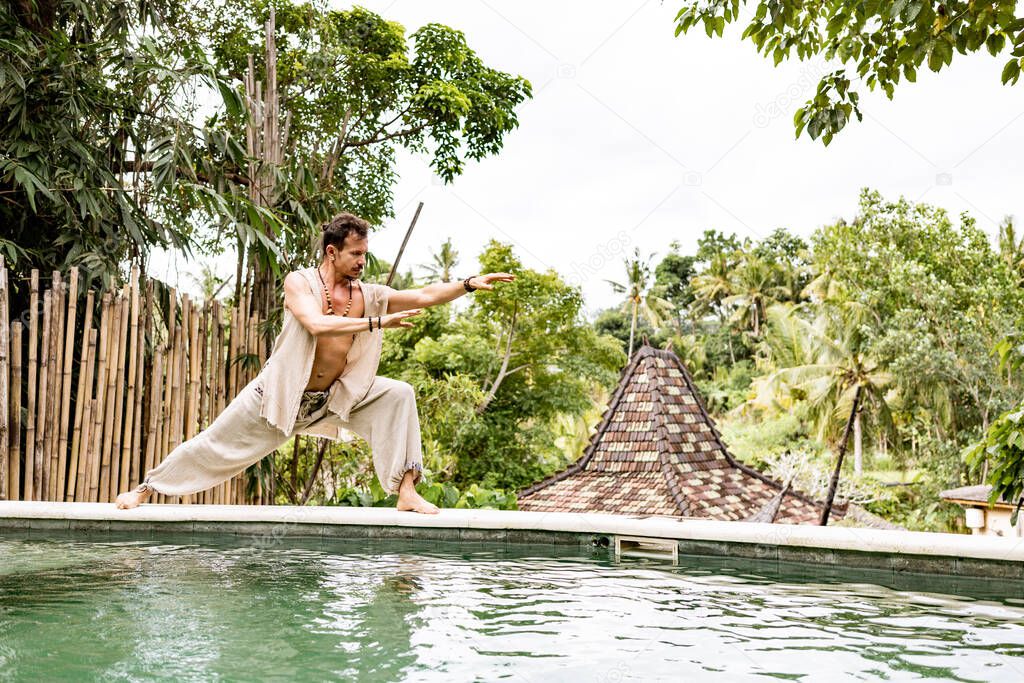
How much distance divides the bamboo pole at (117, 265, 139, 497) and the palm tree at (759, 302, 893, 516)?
59.1 ft

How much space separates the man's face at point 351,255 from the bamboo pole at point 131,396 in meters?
2.14

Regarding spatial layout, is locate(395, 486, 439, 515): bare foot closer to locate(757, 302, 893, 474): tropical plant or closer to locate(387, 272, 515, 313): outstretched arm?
locate(387, 272, 515, 313): outstretched arm

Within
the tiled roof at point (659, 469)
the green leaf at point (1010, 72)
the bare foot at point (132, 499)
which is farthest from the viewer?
the tiled roof at point (659, 469)

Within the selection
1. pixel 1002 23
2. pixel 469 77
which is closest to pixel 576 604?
pixel 1002 23

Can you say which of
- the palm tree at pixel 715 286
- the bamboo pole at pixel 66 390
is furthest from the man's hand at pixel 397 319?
the palm tree at pixel 715 286

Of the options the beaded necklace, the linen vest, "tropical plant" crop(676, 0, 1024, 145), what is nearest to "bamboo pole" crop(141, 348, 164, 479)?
the linen vest

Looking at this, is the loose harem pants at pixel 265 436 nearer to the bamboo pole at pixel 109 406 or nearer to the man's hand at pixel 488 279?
the man's hand at pixel 488 279

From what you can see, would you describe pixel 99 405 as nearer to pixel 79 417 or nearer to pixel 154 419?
pixel 79 417

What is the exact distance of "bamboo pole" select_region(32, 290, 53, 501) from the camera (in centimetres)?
495

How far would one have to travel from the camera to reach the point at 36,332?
4992 millimetres

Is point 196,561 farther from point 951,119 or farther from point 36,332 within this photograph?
point 951,119

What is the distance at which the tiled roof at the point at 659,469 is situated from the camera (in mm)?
7402

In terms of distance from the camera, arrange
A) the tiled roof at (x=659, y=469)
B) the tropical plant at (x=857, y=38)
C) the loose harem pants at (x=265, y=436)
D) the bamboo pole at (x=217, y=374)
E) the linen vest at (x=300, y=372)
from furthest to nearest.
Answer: the tiled roof at (x=659, y=469) < the bamboo pole at (x=217, y=374) < the loose harem pants at (x=265, y=436) < the linen vest at (x=300, y=372) < the tropical plant at (x=857, y=38)

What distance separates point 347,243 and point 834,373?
21063mm
